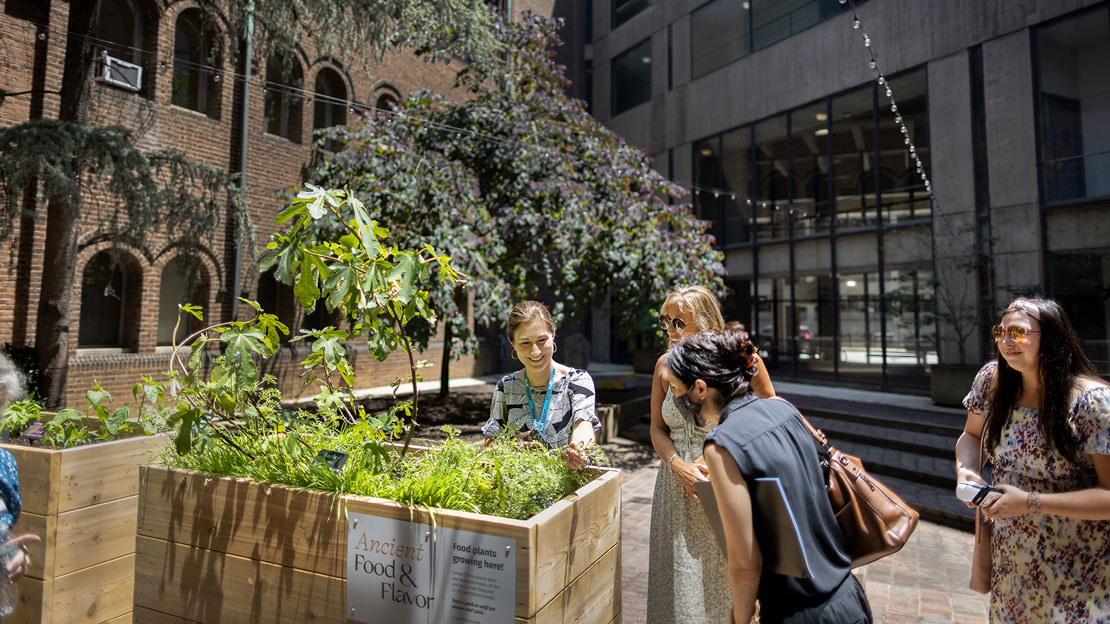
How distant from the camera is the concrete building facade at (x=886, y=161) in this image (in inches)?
455

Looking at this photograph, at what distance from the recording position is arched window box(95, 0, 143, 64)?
9.86 m

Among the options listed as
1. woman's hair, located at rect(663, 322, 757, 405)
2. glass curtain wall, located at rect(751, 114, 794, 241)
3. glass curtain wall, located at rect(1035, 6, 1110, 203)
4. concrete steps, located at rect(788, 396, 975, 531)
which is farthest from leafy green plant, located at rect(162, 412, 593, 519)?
glass curtain wall, located at rect(751, 114, 794, 241)

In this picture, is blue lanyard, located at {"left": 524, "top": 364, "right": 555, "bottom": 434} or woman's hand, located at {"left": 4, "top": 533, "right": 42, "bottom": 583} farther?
blue lanyard, located at {"left": 524, "top": 364, "right": 555, "bottom": 434}

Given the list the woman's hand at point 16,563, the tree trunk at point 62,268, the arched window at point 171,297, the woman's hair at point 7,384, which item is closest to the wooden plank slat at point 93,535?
the woman's hand at point 16,563

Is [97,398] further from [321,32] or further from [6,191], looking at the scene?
[321,32]

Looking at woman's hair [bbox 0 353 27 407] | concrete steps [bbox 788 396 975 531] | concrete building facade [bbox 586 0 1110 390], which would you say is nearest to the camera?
woman's hair [bbox 0 353 27 407]

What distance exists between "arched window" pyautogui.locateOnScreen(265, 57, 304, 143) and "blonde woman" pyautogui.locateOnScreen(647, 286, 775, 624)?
1180cm

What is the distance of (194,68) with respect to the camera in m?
11.2

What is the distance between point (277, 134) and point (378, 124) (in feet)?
14.8

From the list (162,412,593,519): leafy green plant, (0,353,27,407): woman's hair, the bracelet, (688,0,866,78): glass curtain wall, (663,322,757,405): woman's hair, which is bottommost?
the bracelet

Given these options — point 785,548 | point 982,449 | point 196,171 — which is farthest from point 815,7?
point 785,548

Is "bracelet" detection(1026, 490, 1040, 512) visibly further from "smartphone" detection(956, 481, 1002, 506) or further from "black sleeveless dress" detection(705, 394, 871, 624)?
"black sleeveless dress" detection(705, 394, 871, 624)

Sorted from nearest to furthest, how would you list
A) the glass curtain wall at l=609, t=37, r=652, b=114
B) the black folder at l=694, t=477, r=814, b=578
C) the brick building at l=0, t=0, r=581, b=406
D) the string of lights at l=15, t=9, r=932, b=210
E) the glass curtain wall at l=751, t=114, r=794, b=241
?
1. the black folder at l=694, t=477, r=814, b=578
2. the string of lights at l=15, t=9, r=932, b=210
3. the brick building at l=0, t=0, r=581, b=406
4. the glass curtain wall at l=751, t=114, r=794, b=241
5. the glass curtain wall at l=609, t=37, r=652, b=114

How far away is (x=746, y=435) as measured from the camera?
1.66 meters
